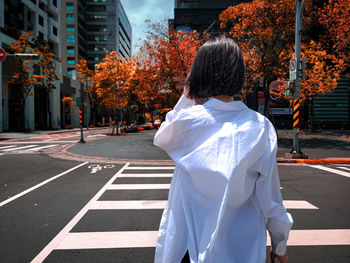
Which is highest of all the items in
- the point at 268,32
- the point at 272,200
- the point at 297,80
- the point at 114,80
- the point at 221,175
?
the point at 268,32

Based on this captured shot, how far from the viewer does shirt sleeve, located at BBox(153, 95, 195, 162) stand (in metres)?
1.24

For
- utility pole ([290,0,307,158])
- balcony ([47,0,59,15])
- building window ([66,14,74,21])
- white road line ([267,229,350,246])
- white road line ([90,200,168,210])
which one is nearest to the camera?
white road line ([267,229,350,246])

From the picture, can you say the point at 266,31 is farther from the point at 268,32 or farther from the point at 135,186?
the point at 135,186

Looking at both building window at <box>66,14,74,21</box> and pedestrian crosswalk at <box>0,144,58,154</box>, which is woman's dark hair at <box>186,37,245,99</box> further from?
building window at <box>66,14,74,21</box>

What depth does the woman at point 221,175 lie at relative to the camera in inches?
44.5

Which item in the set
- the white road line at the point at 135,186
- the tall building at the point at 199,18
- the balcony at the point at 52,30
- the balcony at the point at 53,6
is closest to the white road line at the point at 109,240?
the white road line at the point at 135,186

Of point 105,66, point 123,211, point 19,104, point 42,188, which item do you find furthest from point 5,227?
point 19,104

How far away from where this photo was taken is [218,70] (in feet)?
4.16

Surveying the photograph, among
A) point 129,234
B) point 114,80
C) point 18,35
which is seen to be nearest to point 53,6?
point 18,35

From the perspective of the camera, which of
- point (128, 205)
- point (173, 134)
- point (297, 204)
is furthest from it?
point (297, 204)

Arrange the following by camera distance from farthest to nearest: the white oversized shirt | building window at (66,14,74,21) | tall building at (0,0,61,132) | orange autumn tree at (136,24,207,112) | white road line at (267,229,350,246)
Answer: building window at (66,14,74,21), tall building at (0,0,61,132), orange autumn tree at (136,24,207,112), white road line at (267,229,350,246), the white oversized shirt

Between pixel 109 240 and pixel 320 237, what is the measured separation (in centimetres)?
280

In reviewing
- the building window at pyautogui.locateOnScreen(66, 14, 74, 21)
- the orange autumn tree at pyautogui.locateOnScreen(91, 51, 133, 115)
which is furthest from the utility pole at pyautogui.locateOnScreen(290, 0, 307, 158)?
the building window at pyautogui.locateOnScreen(66, 14, 74, 21)

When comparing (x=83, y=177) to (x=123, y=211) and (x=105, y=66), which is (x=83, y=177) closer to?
(x=123, y=211)
